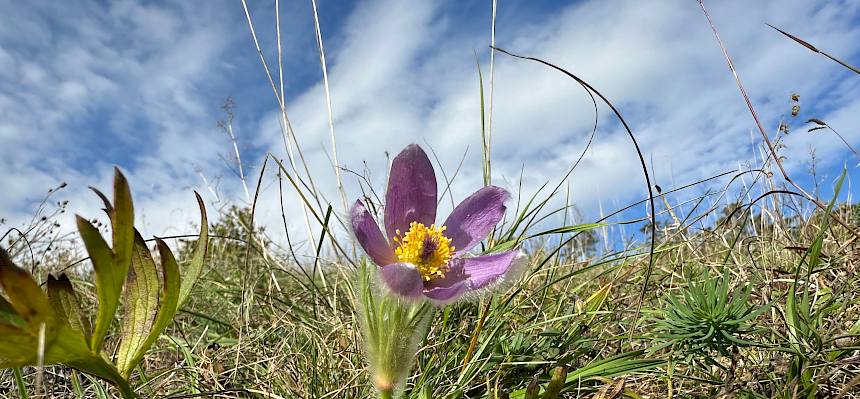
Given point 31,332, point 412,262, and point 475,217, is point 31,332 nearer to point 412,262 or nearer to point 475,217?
point 412,262

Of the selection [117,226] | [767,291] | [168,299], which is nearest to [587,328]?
[767,291]

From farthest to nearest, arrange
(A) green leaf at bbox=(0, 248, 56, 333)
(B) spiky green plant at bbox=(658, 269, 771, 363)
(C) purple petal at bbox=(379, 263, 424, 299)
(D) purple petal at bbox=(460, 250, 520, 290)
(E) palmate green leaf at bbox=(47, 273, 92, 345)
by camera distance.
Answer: (B) spiky green plant at bbox=(658, 269, 771, 363) < (D) purple petal at bbox=(460, 250, 520, 290) < (C) purple petal at bbox=(379, 263, 424, 299) < (E) palmate green leaf at bbox=(47, 273, 92, 345) < (A) green leaf at bbox=(0, 248, 56, 333)

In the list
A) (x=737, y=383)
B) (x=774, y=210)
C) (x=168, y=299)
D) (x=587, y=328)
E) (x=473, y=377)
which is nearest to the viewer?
(x=168, y=299)

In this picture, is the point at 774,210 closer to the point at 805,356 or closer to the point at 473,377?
the point at 805,356

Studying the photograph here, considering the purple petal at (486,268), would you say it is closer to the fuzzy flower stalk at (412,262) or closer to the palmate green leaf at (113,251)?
the fuzzy flower stalk at (412,262)

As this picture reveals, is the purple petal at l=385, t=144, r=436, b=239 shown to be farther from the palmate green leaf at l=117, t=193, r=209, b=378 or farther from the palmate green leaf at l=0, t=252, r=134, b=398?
the palmate green leaf at l=0, t=252, r=134, b=398

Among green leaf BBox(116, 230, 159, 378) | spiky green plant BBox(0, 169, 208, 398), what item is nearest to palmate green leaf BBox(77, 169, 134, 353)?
spiky green plant BBox(0, 169, 208, 398)

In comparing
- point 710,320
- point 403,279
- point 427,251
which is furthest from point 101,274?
point 710,320
